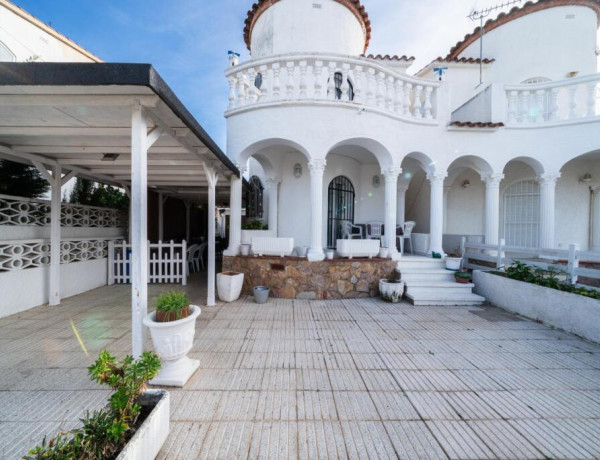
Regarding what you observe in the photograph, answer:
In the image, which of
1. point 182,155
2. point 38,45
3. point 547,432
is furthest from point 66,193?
point 547,432

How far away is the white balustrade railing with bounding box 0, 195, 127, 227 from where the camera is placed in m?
4.93

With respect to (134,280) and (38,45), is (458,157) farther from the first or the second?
(38,45)

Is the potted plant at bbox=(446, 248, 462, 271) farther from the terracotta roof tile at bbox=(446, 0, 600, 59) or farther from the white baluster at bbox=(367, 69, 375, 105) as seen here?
the terracotta roof tile at bbox=(446, 0, 600, 59)

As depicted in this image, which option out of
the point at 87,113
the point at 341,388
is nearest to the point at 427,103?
the point at 341,388

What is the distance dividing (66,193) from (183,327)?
10.4 meters

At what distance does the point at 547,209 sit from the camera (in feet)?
24.1

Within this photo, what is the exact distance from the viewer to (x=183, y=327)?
2809 mm

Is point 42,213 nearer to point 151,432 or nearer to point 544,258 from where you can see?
point 151,432

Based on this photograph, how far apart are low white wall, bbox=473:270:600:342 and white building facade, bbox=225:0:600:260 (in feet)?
5.12

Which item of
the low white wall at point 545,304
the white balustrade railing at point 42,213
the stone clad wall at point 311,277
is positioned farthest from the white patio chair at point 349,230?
the white balustrade railing at point 42,213

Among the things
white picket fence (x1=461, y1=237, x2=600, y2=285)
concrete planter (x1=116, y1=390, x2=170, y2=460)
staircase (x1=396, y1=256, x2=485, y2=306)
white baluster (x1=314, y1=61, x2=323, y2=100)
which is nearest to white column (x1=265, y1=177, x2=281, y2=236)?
white baluster (x1=314, y1=61, x2=323, y2=100)

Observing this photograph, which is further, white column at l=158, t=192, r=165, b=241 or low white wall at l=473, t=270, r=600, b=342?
white column at l=158, t=192, r=165, b=241

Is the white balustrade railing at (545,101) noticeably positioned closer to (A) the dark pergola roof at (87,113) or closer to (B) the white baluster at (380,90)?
(B) the white baluster at (380,90)

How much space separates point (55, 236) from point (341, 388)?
21.2 feet
